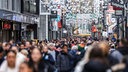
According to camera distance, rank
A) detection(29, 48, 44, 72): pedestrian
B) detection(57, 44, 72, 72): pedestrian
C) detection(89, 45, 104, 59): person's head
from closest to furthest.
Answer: detection(89, 45, 104, 59): person's head < detection(29, 48, 44, 72): pedestrian < detection(57, 44, 72, 72): pedestrian

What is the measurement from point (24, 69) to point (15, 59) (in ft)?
6.47

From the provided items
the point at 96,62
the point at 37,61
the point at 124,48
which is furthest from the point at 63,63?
the point at 96,62

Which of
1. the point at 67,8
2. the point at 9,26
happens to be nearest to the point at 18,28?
the point at 9,26

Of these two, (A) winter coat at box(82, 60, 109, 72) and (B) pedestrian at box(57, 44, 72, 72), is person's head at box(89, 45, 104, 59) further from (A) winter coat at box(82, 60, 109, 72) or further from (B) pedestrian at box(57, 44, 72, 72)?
(B) pedestrian at box(57, 44, 72, 72)

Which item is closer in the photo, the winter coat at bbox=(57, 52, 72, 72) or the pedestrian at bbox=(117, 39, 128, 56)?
the pedestrian at bbox=(117, 39, 128, 56)

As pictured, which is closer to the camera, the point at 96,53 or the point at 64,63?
the point at 96,53

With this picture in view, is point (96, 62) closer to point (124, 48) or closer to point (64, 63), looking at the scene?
point (124, 48)

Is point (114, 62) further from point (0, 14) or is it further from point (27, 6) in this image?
point (27, 6)

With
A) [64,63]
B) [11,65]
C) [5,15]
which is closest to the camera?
[11,65]

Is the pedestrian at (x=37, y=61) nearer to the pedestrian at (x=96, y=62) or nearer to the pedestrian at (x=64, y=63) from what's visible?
the pedestrian at (x=96, y=62)

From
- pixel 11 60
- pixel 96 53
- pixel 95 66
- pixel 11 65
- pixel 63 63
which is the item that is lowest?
pixel 63 63

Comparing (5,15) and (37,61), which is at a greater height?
(5,15)

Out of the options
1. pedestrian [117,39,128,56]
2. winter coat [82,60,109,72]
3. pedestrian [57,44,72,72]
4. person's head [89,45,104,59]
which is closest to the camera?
winter coat [82,60,109,72]

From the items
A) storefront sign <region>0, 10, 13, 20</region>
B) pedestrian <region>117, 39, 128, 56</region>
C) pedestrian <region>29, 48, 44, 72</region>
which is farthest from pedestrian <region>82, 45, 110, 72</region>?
storefront sign <region>0, 10, 13, 20</region>
